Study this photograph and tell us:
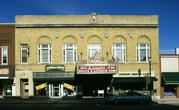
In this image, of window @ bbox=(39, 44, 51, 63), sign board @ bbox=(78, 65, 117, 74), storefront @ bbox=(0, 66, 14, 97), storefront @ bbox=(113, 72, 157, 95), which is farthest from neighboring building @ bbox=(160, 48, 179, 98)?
storefront @ bbox=(0, 66, 14, 97)

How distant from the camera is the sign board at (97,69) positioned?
48.8 meters

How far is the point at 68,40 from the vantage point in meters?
53.0

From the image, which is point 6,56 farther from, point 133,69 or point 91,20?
point 133,69

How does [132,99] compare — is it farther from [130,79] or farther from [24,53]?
[24,53]

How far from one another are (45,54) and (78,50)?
4.08 m

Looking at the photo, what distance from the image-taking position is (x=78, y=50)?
52.9 metres

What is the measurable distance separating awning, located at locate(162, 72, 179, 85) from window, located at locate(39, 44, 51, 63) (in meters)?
14.5

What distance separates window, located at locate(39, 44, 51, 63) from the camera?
2082 inches

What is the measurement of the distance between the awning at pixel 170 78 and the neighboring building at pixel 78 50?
45.4 inches

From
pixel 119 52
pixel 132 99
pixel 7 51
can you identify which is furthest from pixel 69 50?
pixel 132 99

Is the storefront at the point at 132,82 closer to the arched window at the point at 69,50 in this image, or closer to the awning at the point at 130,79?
the awning at the point at 130,79

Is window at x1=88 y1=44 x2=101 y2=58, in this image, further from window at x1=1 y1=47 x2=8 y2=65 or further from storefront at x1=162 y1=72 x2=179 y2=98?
window at x1=1 y1=47 x2=8 y2=65

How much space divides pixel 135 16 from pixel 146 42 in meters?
3.50

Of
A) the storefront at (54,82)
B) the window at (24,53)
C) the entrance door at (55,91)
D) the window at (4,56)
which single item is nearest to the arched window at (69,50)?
the storefront at (54,82)
